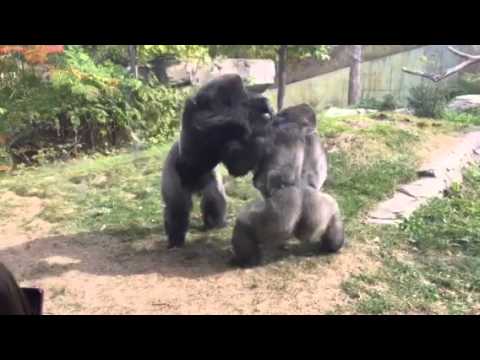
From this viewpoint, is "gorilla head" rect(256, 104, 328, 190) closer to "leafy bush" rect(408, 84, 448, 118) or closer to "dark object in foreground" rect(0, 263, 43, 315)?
"dark object in foreground" rect(0, 263, 43, 315)

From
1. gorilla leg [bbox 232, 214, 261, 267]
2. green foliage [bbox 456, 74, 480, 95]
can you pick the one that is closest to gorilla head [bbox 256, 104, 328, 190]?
gorilla leg [bbox 232, 214, 261, 267]

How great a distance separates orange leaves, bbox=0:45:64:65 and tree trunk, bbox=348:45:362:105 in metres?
8.63

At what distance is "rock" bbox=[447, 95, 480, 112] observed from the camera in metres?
11.6

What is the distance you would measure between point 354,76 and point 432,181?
932 centimetres

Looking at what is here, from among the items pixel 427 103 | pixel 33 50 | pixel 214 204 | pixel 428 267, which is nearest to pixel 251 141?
pixel 214 204

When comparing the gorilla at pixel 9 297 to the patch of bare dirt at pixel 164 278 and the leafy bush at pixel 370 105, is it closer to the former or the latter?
the patch of bare dirt at pixel 164 278

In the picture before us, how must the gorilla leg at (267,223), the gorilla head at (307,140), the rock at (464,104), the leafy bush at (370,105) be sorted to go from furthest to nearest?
1. the leafy bush at (370,105)
2. the rock at (464,104)
3. the gorilla head at (307,140)
4. the gorilla leg at (267,223)

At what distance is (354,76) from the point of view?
50.5 feet

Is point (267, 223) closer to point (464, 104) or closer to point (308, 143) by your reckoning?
point (308, 143)

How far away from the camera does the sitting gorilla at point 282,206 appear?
4.27m

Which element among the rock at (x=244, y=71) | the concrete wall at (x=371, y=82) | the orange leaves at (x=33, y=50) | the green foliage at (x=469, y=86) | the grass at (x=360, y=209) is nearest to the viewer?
the grass at (x=360, y=209)

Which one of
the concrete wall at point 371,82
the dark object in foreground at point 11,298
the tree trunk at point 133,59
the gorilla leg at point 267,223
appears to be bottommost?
the concrete wall at point 371,82

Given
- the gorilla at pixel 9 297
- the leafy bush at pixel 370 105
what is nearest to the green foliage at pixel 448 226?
the gorilla at pixel 9 297

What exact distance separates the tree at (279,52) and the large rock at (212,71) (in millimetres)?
247
